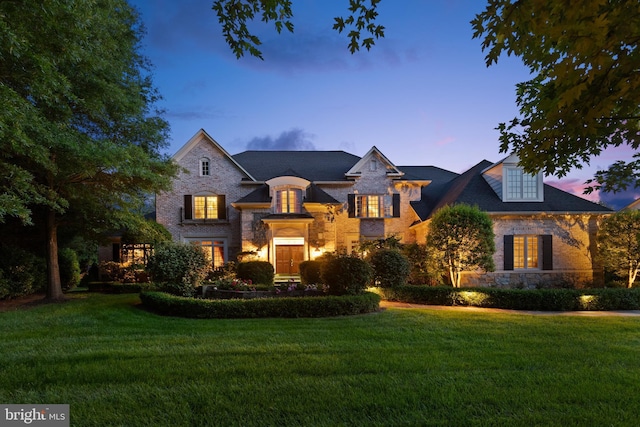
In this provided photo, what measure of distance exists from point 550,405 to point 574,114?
3.48 m

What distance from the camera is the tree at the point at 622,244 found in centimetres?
1410

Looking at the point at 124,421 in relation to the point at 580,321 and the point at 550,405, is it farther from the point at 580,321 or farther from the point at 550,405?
the point at 580,321

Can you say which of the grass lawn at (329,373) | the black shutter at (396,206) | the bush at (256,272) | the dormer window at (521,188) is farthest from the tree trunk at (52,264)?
the dormer window at (521,188)

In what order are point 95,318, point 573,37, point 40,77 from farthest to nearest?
1. point 95,318
2. point 40,77
3. point 573,37

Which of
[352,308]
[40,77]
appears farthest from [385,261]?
[40,77]

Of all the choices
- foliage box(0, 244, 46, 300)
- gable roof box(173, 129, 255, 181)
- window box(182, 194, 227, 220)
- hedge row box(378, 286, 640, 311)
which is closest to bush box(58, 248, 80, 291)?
foliage box(0, 244, 46, 300)

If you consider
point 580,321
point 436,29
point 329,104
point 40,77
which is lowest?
point 580,321

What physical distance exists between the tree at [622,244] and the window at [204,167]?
21.1m

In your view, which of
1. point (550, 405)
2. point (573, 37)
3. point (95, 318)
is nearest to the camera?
point (573, 37)

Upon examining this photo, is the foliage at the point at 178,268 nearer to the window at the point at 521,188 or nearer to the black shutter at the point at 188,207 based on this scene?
the black shutter at the point at 188,207

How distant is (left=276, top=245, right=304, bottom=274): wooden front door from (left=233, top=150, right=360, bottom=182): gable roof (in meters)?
4.44

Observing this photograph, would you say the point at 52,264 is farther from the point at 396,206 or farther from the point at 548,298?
the point at 548,298

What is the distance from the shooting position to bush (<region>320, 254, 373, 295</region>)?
11.8 m

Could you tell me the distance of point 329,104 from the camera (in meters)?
19.3
